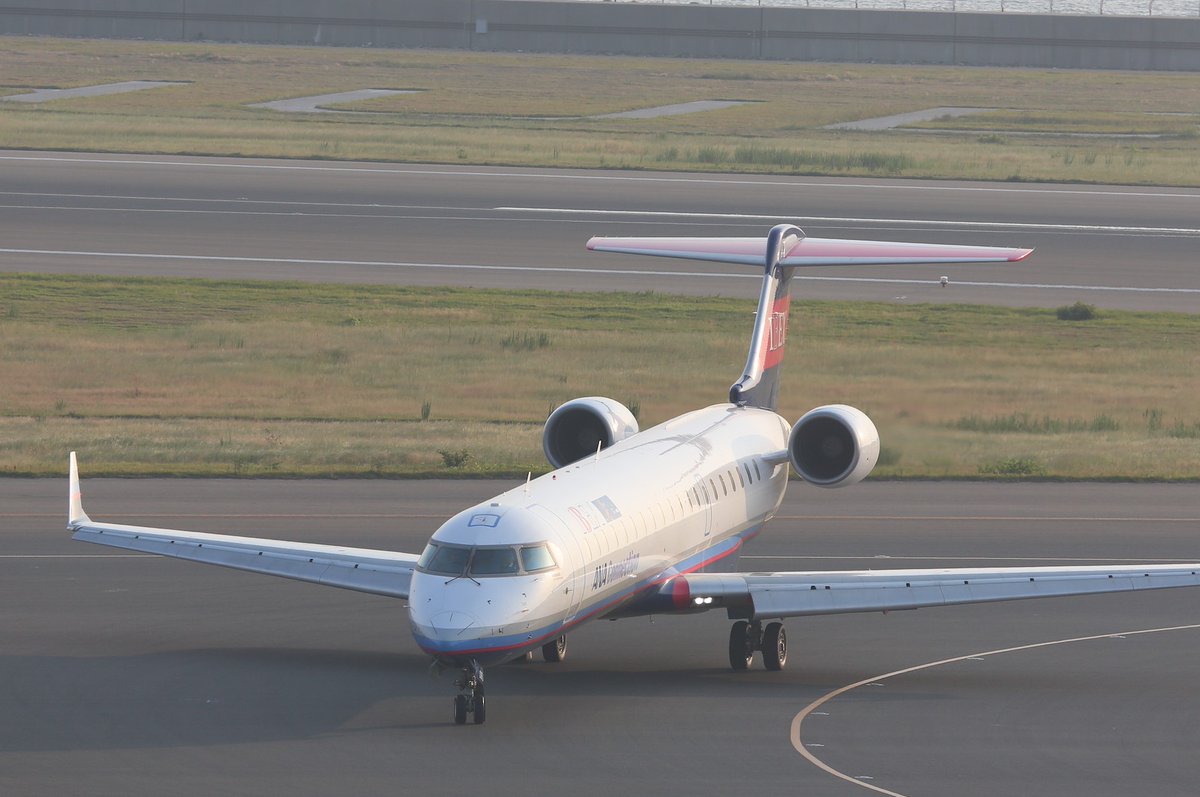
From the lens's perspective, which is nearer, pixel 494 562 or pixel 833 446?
pixel 494 562

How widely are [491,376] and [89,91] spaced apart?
2544 inches

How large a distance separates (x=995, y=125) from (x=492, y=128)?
26.6 m

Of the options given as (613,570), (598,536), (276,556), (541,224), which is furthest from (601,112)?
(598,536)

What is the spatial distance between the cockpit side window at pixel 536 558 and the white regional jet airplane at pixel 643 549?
2 centimetres

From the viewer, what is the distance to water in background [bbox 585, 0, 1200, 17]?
142 meters

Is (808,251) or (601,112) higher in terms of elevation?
(601,112)

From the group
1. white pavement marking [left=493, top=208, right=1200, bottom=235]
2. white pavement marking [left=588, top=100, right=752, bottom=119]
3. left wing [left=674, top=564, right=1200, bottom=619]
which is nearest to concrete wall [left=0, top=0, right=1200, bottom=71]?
white pavement marking [left=588, top=100, right=752, bottom=119]

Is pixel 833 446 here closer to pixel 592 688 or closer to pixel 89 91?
pixel 592 688

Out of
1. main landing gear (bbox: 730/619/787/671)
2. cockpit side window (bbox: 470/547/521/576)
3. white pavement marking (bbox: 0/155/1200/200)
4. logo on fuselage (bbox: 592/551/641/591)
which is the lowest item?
main landing gear (bbox: 730/619/787/671)

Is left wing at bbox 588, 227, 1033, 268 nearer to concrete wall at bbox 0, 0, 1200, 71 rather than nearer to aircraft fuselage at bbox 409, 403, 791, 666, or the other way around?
aircraft fuselage at bbox 409, 403, 791, 666

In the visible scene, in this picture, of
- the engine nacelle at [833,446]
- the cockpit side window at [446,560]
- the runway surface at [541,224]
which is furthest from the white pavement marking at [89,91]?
the cockpit side window at [446,560]

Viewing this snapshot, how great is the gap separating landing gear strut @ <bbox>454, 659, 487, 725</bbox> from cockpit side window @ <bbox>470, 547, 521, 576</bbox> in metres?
1.10

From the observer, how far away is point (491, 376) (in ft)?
148

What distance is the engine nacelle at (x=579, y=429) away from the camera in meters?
26.9
